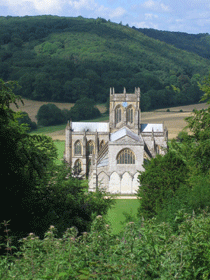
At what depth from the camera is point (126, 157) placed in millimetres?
48125

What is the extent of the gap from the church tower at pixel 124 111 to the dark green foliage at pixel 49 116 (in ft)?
164

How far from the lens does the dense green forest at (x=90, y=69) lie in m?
138

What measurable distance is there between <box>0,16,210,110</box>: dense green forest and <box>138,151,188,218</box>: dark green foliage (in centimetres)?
9267

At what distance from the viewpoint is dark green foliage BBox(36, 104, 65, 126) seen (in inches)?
4141

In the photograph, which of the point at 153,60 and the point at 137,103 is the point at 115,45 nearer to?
the point at 153,60

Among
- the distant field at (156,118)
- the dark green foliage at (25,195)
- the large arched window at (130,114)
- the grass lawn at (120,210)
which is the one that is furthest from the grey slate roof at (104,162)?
the distant field at (156,118)

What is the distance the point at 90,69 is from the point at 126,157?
120 metres

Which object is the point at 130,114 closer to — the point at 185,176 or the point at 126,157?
the point at 126,157

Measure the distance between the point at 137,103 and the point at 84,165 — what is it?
1180 centimetres

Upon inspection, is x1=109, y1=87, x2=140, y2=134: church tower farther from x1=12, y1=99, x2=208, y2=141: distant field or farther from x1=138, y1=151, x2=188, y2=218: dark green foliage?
x1=12, y1=99, x2=208, y2=141: distant field

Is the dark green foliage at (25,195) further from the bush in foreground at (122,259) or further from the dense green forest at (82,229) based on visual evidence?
the bush in foreground at (122,259)

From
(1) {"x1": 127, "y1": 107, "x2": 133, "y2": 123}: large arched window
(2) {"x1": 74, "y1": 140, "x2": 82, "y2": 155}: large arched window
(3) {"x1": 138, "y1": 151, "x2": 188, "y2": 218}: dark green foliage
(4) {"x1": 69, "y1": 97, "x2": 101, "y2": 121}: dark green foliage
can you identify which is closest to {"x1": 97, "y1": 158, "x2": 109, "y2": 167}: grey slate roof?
(2) {"x1": 74, "y1": 140, "x2": 82, "y2": 155}: large arched window

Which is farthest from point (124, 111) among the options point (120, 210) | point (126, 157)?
point (120, 210)

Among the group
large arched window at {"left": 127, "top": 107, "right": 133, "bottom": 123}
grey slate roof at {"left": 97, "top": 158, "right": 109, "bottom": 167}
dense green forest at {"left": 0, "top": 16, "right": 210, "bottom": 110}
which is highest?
dense green forest at {"left": 0, "top": 16, "right": 210, "bottom": 110}
